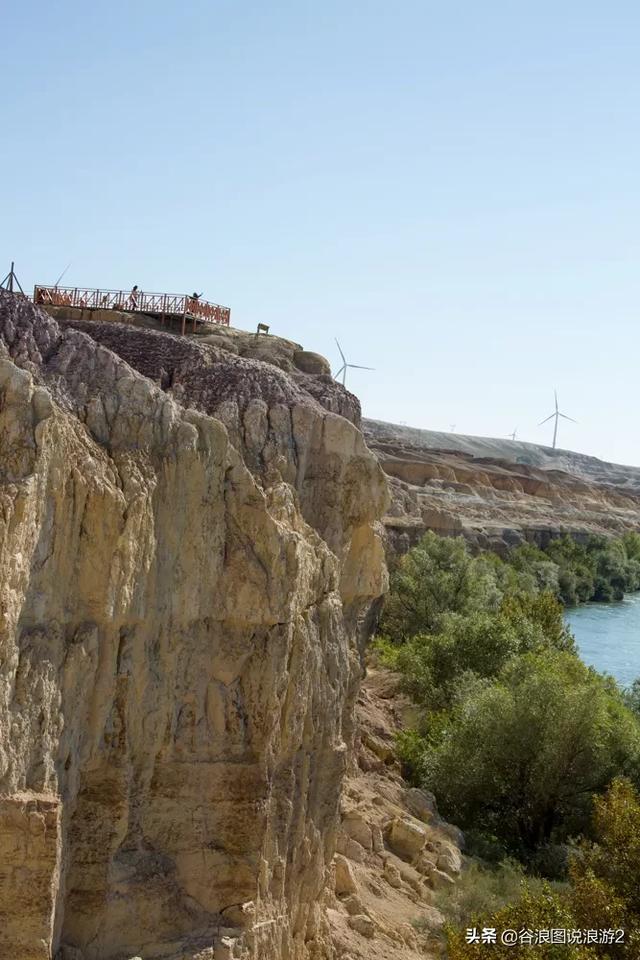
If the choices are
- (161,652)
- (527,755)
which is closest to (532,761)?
(527,755)

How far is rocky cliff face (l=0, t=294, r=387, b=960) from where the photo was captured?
8.67m

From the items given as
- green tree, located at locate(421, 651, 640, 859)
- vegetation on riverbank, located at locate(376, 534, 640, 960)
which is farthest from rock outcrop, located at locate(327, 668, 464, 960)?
green tree, located at locate(421, 651, 640, 859)

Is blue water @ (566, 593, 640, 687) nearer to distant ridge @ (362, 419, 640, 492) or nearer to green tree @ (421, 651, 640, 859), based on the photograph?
green tree @ (421, 651, 640, 859)

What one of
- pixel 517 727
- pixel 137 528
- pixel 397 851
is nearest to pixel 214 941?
pixel 137 528

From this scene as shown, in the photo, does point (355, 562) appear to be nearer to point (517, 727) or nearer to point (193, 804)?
point (193, 804)

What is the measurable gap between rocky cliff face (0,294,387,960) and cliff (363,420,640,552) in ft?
98.0

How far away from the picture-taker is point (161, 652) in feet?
33.8

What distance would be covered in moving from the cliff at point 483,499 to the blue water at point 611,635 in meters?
5.88

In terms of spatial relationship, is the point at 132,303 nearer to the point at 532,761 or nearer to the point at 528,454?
the point at 532,761

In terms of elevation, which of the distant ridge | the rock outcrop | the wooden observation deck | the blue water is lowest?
the rock outcrop

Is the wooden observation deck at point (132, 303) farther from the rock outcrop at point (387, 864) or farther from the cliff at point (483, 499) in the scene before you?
the cliff at point (483, 499)

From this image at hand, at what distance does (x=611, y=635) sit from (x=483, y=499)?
75.7 ft

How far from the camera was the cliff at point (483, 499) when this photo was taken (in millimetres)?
52031

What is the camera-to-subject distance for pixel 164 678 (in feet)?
34.0
